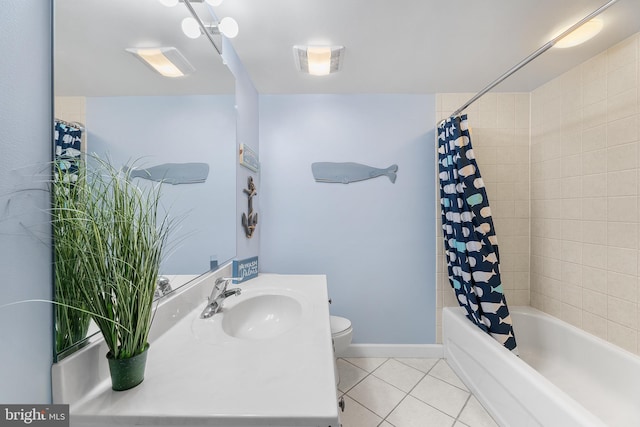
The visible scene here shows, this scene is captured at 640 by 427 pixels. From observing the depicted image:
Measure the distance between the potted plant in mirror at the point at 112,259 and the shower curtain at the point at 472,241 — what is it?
73.0 inches

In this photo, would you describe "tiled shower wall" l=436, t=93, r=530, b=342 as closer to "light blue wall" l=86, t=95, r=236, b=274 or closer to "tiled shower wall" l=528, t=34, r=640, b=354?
"tiled shower wall" l=528, t=34, r=640, b=354

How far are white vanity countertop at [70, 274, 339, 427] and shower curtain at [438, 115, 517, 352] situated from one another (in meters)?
1.31

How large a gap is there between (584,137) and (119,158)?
263cm

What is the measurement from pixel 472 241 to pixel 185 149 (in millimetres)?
1825

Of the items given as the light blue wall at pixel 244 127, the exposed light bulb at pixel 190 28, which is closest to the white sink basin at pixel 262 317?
the light blue wall at pixel 244 127

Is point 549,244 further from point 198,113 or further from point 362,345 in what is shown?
point 198,113

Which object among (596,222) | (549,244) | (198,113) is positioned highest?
(198,113)

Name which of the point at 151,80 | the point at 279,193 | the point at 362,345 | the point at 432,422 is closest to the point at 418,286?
the point at 362,345

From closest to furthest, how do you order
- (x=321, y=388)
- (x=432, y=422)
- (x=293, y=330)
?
(x=321, y=388) < (x=293, y=330) < (x=432, y=422)

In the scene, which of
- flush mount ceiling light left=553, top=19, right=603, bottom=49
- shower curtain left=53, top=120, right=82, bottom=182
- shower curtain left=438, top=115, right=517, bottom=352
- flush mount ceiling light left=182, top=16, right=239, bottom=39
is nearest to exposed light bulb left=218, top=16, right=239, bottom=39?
flush mount ceiling light left=182, top=16, right=239, bottom=39

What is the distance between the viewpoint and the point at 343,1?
4.14ft

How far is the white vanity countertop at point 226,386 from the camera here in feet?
1.90

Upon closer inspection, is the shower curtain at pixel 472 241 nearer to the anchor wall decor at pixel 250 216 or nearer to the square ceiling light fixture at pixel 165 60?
the anchor wall decor at pixel 250 216

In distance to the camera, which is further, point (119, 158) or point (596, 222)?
point (596, 222)
